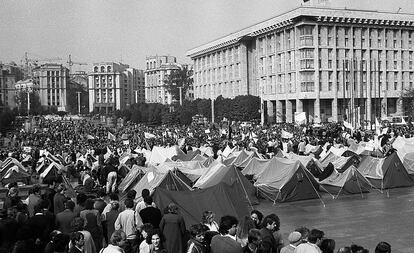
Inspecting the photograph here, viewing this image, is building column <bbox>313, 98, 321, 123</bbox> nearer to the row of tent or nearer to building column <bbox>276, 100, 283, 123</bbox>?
building column <bbox>276, 100, 283, 123</bbox>

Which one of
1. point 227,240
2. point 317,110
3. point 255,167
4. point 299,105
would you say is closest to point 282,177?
point 255,167

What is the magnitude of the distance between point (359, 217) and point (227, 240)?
30.7 ft

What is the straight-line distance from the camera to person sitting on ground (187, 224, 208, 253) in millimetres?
8258

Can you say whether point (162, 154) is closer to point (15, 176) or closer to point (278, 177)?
point (15, 176)

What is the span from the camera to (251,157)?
2489 centimetres

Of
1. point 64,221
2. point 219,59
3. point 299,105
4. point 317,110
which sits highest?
point 219,59

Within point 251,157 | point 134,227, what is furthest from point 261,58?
point 134,227

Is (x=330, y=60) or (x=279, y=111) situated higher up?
(x=330, y=60)

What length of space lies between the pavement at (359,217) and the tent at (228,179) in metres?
0.58

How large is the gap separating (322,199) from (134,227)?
1103cm

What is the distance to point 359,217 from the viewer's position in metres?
16.3

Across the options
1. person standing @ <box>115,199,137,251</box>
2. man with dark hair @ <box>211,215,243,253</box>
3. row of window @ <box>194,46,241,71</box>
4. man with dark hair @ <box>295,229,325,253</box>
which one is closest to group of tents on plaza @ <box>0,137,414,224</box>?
person standing @ <box>115,199,137,251</box>

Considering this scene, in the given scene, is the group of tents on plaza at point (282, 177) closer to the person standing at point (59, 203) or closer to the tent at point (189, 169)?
the tent at point (189, 169)

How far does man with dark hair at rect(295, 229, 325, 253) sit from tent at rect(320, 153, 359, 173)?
1561cm
